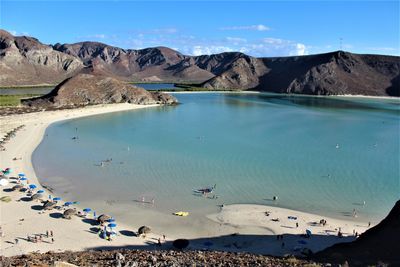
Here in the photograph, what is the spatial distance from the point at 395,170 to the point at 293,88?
140618 millimetres

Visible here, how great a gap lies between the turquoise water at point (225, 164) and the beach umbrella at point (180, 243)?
6224mm

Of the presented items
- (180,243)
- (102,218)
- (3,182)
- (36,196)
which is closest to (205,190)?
(102,218)

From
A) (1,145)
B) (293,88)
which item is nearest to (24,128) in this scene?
(1,145)

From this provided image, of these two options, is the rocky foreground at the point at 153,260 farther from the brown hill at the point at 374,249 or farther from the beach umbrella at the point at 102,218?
the beach umbrella at the point at 102,218

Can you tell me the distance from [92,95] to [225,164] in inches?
2930

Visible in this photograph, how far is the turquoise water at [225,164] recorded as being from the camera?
3416cm

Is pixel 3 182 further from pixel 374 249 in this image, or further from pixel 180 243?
pixel 374 249

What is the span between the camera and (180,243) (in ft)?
81.6

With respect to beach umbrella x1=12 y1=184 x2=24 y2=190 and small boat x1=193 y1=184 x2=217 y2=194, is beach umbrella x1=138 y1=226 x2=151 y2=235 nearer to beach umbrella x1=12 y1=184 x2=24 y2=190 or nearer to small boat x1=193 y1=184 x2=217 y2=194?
small boat x1=193 y1=184 x2=217 y2=194

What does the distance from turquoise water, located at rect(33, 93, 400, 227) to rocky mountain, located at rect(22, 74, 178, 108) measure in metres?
24.0

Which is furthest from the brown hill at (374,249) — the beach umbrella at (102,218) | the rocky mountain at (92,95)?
the rocky mountain at (92,95)

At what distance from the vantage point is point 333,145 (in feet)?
191

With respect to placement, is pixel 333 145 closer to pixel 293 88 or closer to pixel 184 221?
pixel 184 221

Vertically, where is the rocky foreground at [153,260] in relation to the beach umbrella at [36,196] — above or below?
above
